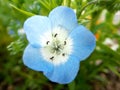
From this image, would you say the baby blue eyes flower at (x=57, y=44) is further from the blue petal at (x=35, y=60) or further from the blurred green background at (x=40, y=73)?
the blurred green background at (x=40, y=73)

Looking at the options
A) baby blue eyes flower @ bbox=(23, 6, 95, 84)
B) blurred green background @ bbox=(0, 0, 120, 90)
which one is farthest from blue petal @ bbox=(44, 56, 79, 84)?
→ blurred green background @ bbox=(0, 0, 120, 90)

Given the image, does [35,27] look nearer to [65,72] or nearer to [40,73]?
[65,72]

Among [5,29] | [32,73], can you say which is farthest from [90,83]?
[5,29]

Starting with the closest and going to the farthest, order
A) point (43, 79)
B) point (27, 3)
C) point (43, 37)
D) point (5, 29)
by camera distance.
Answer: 1. point (43, 37)
2. point (27, 3)
3. point (43, 79)
4. point (5, 29)

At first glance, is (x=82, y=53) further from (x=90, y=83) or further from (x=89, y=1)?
(x=90, y=83)

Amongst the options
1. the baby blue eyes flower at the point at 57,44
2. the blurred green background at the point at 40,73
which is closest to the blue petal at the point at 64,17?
the baby blue eyes flower at the point at 57,44

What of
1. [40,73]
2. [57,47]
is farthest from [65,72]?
[40,73]
